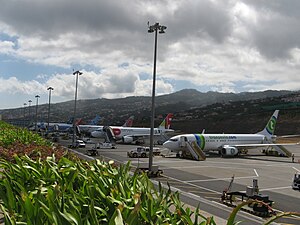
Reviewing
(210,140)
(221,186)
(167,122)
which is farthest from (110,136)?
(221,186)

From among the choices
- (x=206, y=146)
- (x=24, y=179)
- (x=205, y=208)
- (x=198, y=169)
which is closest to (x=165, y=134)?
(x=206, y=146)

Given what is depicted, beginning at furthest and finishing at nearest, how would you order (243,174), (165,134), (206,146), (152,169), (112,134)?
(165,134)
(112,134)
(206,146)
(243,174)
(152,169)

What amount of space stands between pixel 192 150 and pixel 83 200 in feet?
129

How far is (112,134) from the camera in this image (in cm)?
7394

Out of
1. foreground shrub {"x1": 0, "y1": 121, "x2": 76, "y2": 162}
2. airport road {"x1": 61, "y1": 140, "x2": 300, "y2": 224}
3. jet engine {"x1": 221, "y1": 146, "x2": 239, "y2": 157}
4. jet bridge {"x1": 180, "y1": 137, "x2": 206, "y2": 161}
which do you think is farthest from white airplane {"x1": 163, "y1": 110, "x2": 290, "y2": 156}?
foreground shrub {"x1": 0, "y1": 121, "x2": 76, "y2": 162}

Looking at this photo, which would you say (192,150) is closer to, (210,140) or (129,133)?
(210,140)

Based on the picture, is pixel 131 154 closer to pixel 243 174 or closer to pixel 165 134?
pixel 243 174

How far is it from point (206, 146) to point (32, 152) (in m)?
37.3

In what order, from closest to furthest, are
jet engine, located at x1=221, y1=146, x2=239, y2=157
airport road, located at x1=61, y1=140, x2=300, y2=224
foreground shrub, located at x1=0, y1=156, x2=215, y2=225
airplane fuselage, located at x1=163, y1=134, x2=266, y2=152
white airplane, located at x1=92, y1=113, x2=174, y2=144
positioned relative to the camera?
foreground shrub, located at x1=0, y1=156, x2=215, y2=225, airport road, located at x1=61, y1=140, x2=300, y2=224, airplane fuselage, located at x1=163, y1=134, x2=266, y2=152, jet engine, located at x1=221, y1=146, x2=239, y2=157, white airplane, located at x1=92, y1=113, x2=174, y2=144

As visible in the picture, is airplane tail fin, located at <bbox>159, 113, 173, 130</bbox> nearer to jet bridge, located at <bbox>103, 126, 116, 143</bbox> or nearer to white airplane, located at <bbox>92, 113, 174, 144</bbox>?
white airplane, located at <bbox>92, 113, 174, 144</bbox>

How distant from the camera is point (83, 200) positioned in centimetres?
662

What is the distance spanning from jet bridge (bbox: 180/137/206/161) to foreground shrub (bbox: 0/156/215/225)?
113 ft

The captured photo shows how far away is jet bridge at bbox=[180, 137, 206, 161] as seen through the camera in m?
44.0

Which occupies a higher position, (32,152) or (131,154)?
(32,152)
